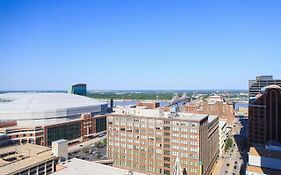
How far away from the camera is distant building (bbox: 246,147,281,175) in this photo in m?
68.9

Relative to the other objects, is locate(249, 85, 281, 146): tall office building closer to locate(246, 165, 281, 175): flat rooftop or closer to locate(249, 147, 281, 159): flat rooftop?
locate(249, 147, 281, 159): flat rooftop

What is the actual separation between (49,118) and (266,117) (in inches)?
4238

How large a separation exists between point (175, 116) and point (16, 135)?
255ft

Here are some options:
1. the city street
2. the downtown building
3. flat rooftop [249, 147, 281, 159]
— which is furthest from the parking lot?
flat rooftop [249, 147, 281, 159]

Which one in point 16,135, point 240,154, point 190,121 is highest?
point 190,121

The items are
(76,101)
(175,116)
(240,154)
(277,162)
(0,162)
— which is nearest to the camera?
(0,162)

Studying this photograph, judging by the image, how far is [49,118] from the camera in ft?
437

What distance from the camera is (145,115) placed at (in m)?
93.2

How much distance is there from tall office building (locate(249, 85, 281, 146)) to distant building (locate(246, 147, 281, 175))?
35.1m

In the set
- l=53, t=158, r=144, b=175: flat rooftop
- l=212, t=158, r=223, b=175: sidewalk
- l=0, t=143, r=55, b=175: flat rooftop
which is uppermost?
l=0, t=143, r=55, b=175: flat rooftop

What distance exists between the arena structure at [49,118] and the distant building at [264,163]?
94621 mm

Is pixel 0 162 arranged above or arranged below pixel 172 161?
above

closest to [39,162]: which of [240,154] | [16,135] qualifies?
[16,135]

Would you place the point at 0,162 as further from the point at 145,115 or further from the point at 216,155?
the point at 216,155
